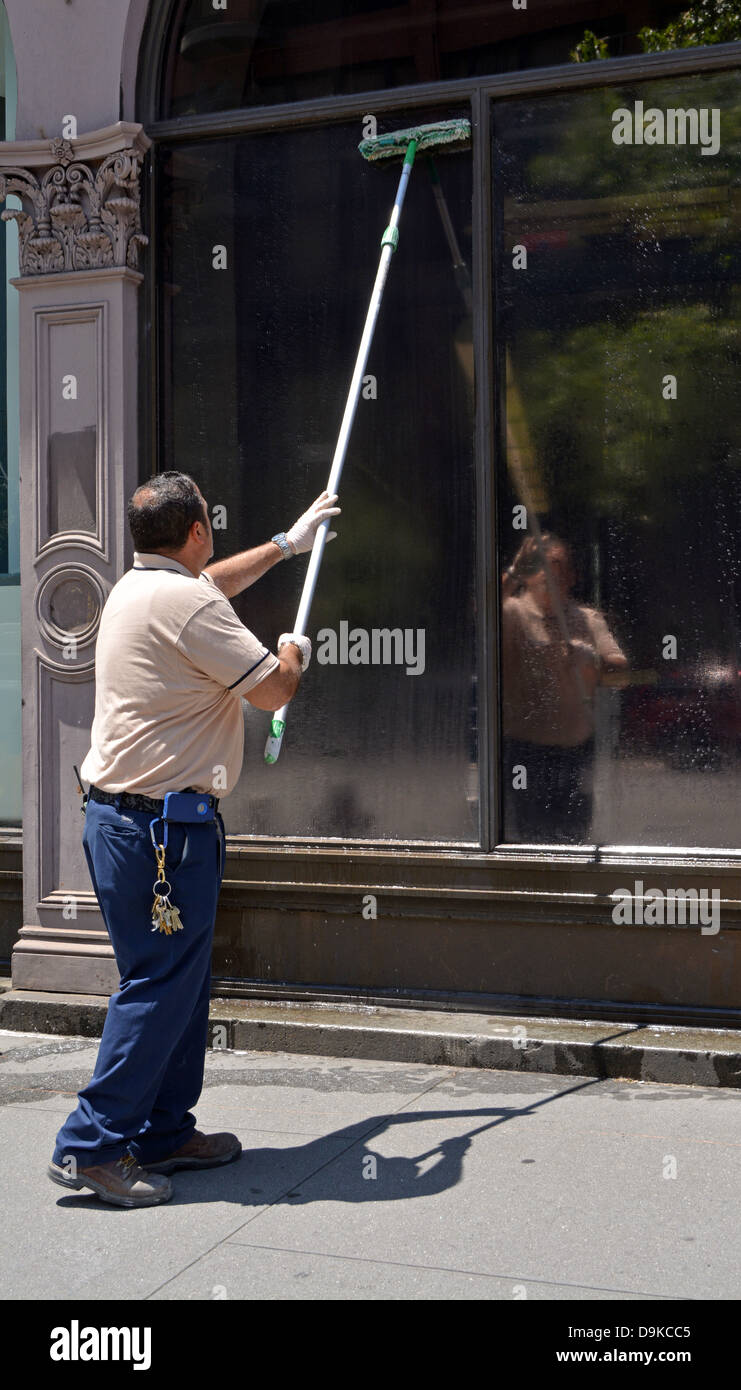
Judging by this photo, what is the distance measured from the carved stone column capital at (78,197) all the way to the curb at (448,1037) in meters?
3.17

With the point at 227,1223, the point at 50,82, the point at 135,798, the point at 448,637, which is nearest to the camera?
the point at 227,1223

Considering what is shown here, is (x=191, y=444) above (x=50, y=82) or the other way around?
the other way around

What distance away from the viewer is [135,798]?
4.04m

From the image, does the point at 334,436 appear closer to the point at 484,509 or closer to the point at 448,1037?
the point at 484,509

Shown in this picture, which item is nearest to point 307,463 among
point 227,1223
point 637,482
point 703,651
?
point 637,482

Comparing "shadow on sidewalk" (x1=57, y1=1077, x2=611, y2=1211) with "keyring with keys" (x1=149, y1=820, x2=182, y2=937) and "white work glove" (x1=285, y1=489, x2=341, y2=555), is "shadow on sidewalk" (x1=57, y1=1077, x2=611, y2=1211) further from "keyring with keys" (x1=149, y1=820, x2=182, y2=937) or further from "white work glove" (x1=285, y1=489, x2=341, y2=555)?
"white work glove" (x1=285, y1=489, x2=341, y2=555)

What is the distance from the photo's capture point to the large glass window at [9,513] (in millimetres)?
6512

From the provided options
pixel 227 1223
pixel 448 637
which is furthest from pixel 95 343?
pixel 227 1223

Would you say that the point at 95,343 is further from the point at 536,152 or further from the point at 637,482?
the point at 637,482

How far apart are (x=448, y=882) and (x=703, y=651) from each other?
1.35m
